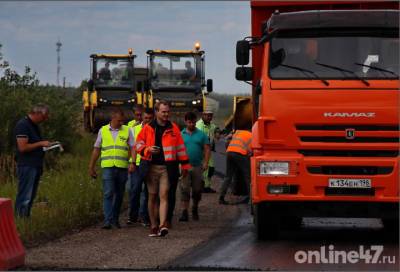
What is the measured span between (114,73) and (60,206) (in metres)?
31.6

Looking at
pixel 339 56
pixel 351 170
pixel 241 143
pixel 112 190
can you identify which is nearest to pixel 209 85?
pixel 241 143

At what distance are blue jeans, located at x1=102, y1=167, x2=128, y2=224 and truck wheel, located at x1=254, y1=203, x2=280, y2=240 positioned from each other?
9.39 ft

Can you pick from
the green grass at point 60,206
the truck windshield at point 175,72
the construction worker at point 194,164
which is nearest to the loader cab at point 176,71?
the truck windshield at point 175,72

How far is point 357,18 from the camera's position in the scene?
14.6 metres

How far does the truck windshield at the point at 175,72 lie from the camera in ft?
144

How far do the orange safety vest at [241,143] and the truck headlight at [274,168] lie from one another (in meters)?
5.77

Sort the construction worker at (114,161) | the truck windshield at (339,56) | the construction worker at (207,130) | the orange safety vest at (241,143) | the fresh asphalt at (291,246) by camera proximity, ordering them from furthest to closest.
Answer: the construction worker at (207,130) → the orange safety vest at (241,143) → the construction worker at (114,161) → the truck windshield at (339,56) → the fresh asphalt at (291,246)

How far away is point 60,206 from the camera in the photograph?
1788 cm

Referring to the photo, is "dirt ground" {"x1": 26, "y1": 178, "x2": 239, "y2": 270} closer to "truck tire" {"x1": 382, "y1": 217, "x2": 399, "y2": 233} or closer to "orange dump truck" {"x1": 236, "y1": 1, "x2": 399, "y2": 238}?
"orange dump truck" {"x1": 236, "y1": 1, "x2": 399, "y2": 238}

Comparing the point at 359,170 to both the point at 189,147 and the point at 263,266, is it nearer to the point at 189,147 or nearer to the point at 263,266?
the point at 263,266

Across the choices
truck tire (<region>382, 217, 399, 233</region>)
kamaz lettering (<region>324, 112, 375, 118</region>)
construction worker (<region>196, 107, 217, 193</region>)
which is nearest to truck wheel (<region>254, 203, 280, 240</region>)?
kamaz lettering (<region>324, 112, 375, 118</region>)

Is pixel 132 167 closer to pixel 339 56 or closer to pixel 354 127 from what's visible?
pixel 339 56

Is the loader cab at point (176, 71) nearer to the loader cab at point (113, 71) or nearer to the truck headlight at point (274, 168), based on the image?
the loader cab at point (113, 71)

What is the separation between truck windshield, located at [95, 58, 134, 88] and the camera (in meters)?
48.7
